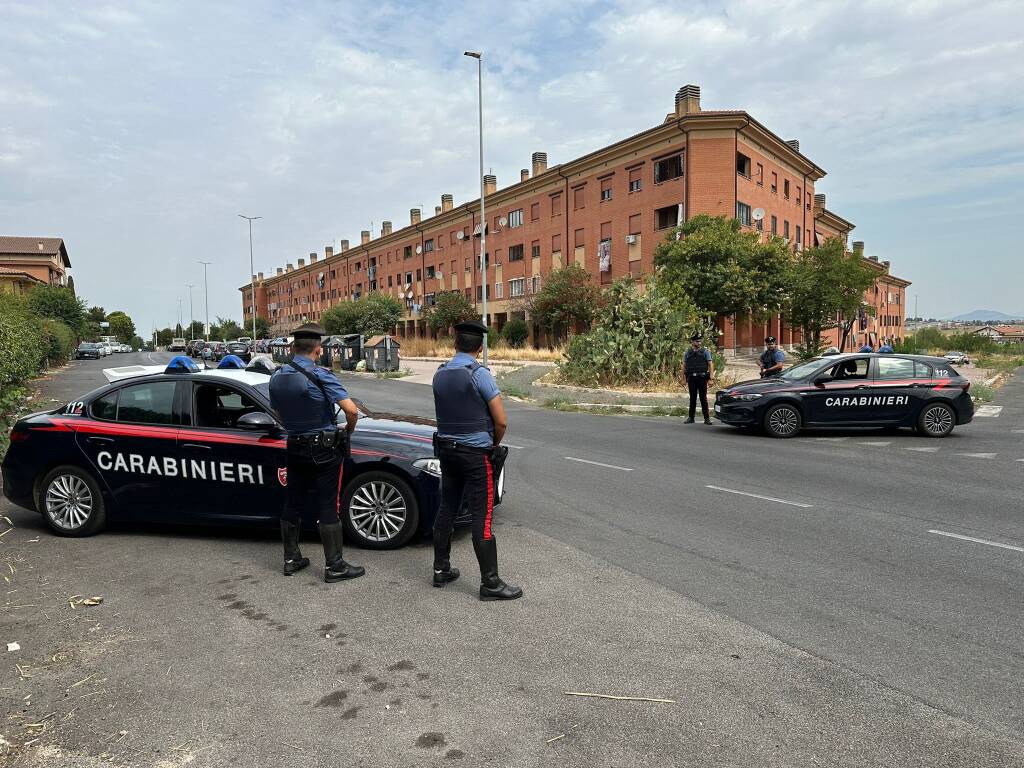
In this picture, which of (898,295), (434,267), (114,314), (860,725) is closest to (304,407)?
(860,725)

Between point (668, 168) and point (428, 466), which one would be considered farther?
point (668, 168)

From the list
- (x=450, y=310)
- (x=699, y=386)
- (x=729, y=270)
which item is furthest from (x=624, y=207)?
(x=699, y=386)

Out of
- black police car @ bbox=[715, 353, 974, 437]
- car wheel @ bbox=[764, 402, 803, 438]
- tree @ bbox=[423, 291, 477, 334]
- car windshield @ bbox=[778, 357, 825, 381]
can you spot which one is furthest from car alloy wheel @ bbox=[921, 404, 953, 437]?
tree @ bbox=[423, 291, 477, 334]

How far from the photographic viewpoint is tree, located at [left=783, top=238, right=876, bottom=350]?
34.1 meters

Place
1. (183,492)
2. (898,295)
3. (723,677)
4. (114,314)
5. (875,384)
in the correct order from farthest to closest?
(114,314) → (898,295) → (875,384) → (183,492) → (723,677)

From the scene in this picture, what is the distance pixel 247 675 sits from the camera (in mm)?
3561

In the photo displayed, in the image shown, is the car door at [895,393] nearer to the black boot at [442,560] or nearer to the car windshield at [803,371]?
the car windshield at [803,371]

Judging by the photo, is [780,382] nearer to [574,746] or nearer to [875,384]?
[875,384]

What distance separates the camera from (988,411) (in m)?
17.6

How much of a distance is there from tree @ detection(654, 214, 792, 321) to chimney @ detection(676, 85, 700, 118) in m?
11.2

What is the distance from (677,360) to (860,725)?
1990 cm

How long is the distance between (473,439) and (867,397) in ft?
34.8

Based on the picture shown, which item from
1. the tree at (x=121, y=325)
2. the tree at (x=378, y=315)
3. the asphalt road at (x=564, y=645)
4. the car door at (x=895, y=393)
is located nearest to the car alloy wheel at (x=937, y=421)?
the car door at (x=895, y=393)

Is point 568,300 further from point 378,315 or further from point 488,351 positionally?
point 378,315
